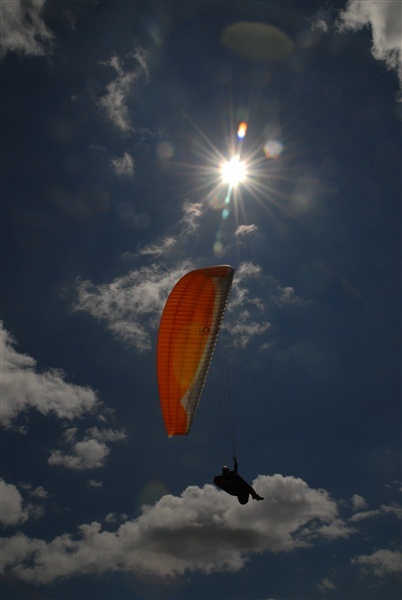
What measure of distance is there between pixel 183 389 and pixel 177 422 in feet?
6.36

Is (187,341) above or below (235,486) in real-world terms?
above

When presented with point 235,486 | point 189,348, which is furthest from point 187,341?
point 235,486

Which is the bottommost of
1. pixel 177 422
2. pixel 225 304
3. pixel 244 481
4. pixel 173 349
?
pixel 244 481

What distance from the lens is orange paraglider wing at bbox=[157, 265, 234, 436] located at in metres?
29.5

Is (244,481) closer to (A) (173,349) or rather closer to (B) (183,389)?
(B) (183,389)

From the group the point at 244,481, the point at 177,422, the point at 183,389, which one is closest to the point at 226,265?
the point at 183,389

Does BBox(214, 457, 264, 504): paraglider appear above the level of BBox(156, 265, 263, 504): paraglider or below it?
below

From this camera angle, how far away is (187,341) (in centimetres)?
2984

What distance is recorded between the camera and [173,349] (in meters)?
29.5

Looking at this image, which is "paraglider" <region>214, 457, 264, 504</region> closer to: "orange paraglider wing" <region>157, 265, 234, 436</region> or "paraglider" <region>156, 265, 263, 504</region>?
"paraglider" <region>156, 265, 263, 504</region>

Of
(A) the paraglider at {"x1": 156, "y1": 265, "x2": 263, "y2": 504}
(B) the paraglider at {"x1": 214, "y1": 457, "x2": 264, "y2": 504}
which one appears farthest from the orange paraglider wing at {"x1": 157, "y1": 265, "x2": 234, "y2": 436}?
(B) the paraglider at {"x1": 214, "y1": 457, "x2": 264, "y2": 504}

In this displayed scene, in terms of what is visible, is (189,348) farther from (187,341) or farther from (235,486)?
(235,486)

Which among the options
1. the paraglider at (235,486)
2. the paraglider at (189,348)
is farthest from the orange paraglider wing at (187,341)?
the paraglider at (235,486)

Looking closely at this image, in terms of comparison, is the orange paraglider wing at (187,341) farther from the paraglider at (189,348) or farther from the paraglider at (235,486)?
the paraglider at (235,486)
